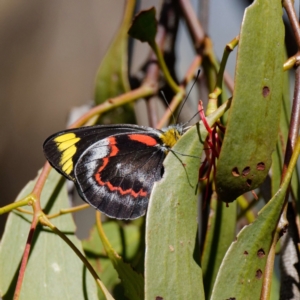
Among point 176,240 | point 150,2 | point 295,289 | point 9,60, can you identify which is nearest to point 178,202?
point 176,240

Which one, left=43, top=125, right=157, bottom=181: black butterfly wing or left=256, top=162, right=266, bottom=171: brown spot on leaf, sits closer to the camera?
left=256, top=162, right=266, bottom=171: brown spot on leaf

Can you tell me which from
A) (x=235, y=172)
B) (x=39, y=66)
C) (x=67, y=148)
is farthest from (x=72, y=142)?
(x=39, y=66)

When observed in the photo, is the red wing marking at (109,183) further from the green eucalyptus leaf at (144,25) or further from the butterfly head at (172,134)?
the green eucalyptus leaf at (144,25)

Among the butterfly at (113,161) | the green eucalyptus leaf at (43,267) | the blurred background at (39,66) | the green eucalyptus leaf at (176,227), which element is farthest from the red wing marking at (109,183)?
the blurred background at (39,66)

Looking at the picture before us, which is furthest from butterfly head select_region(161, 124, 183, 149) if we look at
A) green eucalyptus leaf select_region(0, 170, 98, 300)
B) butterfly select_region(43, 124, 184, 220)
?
green eucalyptus leaf select_region(0, 170, 98, 300)

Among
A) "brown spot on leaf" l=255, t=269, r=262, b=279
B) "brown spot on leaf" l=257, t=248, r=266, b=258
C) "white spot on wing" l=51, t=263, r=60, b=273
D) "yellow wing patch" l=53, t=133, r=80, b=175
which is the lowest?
"white spot on wing" l=51, t=263, r=60, b=273

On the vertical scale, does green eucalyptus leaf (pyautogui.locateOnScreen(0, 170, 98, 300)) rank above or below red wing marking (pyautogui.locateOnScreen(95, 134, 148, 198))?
below

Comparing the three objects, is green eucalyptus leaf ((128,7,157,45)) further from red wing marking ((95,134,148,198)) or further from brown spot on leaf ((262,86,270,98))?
brown spot on leaf ((262,86,270,98))
